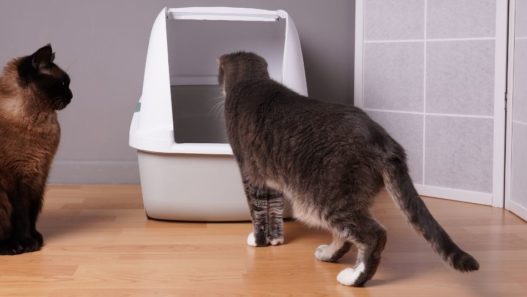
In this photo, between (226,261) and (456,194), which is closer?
(226,261)

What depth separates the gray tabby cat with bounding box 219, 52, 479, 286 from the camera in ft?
5.77

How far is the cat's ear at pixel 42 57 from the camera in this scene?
7.02 feet

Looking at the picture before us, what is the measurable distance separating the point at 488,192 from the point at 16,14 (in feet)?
7.66

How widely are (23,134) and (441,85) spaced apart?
179cm

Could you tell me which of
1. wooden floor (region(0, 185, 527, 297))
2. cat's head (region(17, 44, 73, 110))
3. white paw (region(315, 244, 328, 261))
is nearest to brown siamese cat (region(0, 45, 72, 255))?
cat's head (region(17, 44, 73, 110))

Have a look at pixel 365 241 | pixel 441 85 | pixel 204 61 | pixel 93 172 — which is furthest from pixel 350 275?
pixel 93 172

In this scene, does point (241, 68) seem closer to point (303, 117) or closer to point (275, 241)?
point (303, 117)

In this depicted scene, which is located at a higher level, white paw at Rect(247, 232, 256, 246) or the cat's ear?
the cat's ear

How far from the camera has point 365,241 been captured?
5.94 ft

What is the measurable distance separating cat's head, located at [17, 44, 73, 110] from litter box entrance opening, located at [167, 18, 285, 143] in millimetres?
800

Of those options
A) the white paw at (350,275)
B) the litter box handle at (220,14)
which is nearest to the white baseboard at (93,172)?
the litter box handle at (220,14)

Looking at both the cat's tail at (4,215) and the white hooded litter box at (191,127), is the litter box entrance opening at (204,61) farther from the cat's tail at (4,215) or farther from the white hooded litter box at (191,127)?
the cat's tail at (4,215)

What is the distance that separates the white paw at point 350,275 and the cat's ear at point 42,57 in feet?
3.77

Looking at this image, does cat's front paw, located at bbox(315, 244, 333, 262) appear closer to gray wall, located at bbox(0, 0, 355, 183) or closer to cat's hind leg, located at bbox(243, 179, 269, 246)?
cat's hind leg, located at bbox(243, 179, 269, 246)
